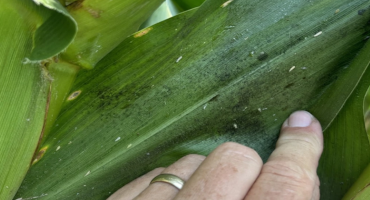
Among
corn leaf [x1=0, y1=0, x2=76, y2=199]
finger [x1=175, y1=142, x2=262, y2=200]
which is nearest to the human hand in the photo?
finger [x1=175, y1=142, x2=262, y2=200]

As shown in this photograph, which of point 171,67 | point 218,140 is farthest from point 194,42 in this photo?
point 218,140

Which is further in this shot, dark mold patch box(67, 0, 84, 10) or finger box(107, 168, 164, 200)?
finger box(107, 168, 164, 200)

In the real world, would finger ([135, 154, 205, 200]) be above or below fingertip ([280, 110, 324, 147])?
above

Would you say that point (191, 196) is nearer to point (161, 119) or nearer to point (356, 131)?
point (161, 119)

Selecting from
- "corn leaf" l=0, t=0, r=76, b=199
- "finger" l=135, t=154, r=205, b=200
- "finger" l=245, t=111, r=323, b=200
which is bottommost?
"finger" l=245, t=111, r=323, b=200

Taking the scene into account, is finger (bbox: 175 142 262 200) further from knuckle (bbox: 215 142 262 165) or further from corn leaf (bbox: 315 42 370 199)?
corn leaf (bbox: 315 42 370 199)

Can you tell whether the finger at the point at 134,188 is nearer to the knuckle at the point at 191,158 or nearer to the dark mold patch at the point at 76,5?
the knuckle at the point at 191,158
